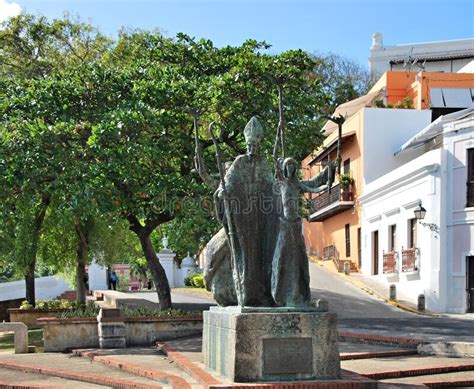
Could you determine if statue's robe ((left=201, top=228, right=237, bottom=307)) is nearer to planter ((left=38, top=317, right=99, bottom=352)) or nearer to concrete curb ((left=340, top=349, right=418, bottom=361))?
concrete curb ((left=340, top=349, right=418, bottom=361))

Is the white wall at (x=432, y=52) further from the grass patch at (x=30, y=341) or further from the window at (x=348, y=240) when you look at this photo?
the grass patch at (x=30, y=341)

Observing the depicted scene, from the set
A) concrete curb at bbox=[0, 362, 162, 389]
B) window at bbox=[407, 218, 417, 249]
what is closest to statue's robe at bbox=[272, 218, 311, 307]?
concrete curb at bbox=[0, 362, 162, 389]

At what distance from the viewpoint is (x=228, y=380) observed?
7.23 metres

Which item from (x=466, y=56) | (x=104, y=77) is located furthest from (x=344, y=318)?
(x=466, y=56)

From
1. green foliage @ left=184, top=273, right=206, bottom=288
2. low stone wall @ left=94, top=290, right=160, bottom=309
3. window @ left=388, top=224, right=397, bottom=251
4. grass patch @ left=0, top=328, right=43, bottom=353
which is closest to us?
grass patch @ left=0, top=328, right=43, bottom=353

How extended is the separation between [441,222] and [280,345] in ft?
51.9

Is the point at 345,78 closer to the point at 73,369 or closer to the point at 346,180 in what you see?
the point at 346,180

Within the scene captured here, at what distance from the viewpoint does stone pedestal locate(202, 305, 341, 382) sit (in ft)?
23.5

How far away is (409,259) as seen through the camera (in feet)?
78.0

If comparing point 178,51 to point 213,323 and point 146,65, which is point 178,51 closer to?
point 146,65

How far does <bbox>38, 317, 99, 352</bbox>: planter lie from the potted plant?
19168 millimetres

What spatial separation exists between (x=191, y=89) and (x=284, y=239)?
343 inches

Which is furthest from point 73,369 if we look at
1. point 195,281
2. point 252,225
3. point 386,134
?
point 386,134

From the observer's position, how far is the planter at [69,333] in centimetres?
1442
